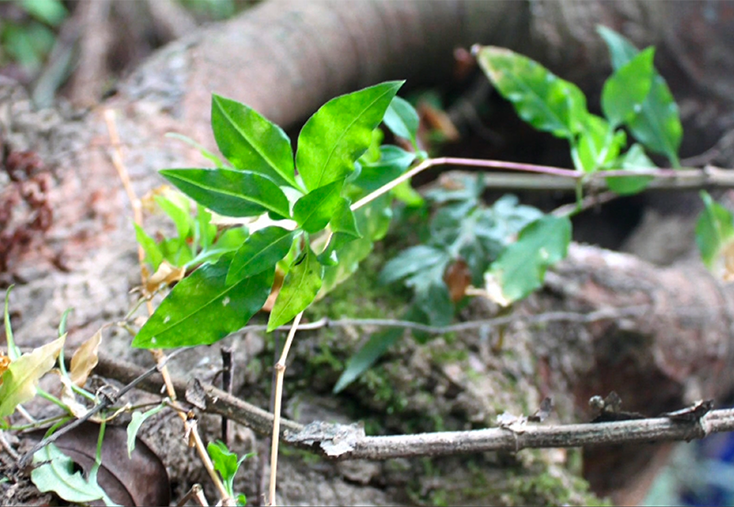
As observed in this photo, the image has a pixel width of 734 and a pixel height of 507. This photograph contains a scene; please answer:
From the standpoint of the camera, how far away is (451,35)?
5.41ft

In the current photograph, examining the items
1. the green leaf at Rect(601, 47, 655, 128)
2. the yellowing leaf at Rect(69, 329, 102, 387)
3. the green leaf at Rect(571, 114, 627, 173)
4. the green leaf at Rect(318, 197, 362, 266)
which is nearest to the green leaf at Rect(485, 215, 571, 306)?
the green leaf at Rect(571, 114, 627, 173)

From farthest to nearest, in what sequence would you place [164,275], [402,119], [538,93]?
[538,93] → [402,119] → [164,275]

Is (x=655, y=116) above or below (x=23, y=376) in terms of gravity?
below

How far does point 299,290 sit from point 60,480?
0.93 feet

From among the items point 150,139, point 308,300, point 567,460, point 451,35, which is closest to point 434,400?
point 567,460

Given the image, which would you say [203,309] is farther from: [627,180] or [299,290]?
[627,180]

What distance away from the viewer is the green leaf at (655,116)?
1016 millimetres

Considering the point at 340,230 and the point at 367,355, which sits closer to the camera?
the point at 340,230

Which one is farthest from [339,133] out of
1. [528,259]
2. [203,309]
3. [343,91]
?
[343,91]

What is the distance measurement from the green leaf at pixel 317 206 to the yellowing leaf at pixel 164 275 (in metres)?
0.18

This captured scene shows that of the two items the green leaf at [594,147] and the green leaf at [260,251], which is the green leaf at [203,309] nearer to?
the green leaf at [260,251]

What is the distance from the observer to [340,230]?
Answer: 20.9 inches

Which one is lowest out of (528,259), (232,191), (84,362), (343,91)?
(528,259)

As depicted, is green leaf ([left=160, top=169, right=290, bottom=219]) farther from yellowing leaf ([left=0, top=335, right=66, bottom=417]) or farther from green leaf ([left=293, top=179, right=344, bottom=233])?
yellowing leaf ([left=0, top=335, right=66, bottom=417])
